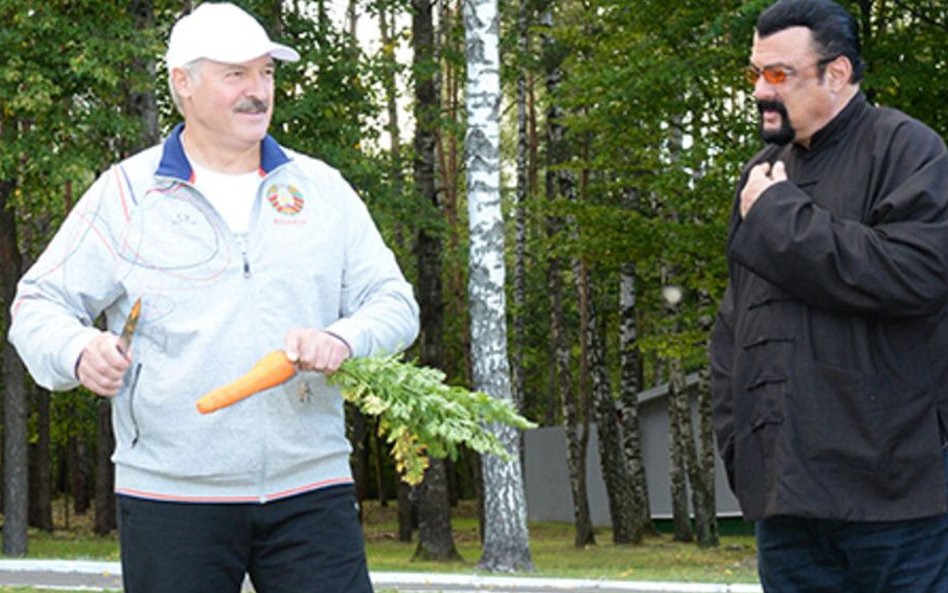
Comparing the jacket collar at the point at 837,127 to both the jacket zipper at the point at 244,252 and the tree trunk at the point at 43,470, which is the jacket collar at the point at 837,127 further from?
the tree trunk at the point at 43,470

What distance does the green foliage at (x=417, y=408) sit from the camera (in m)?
4.41

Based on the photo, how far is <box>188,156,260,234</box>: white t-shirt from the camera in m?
4.54

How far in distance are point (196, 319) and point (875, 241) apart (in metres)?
1.81

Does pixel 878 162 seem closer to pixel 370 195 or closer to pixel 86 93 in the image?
pixel 86 93

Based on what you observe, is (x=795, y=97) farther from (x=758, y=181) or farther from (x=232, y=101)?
(x=232, y=101)

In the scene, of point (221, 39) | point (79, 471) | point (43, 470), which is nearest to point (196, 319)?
point (221, 39)

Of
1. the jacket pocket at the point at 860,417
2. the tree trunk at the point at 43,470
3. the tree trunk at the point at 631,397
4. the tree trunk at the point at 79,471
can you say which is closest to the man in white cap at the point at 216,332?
the jacket pocket at the point at 860,417

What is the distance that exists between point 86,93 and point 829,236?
23081 mm

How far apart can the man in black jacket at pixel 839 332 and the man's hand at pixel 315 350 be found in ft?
3.97

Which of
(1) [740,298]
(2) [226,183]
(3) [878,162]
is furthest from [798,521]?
(2) [226,183]

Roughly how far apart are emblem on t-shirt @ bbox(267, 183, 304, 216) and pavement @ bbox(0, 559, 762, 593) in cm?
1046

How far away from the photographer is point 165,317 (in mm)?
4418

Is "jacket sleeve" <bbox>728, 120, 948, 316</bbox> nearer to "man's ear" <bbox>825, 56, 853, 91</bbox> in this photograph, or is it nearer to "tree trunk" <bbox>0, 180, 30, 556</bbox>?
"man's ear" <bbox>825, 56, 853, 91</bbox>

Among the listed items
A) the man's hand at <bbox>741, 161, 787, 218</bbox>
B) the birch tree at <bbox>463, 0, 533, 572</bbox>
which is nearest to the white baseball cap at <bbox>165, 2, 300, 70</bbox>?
the man's hand at <bbox>741, 161, 787, 218</bbox>
